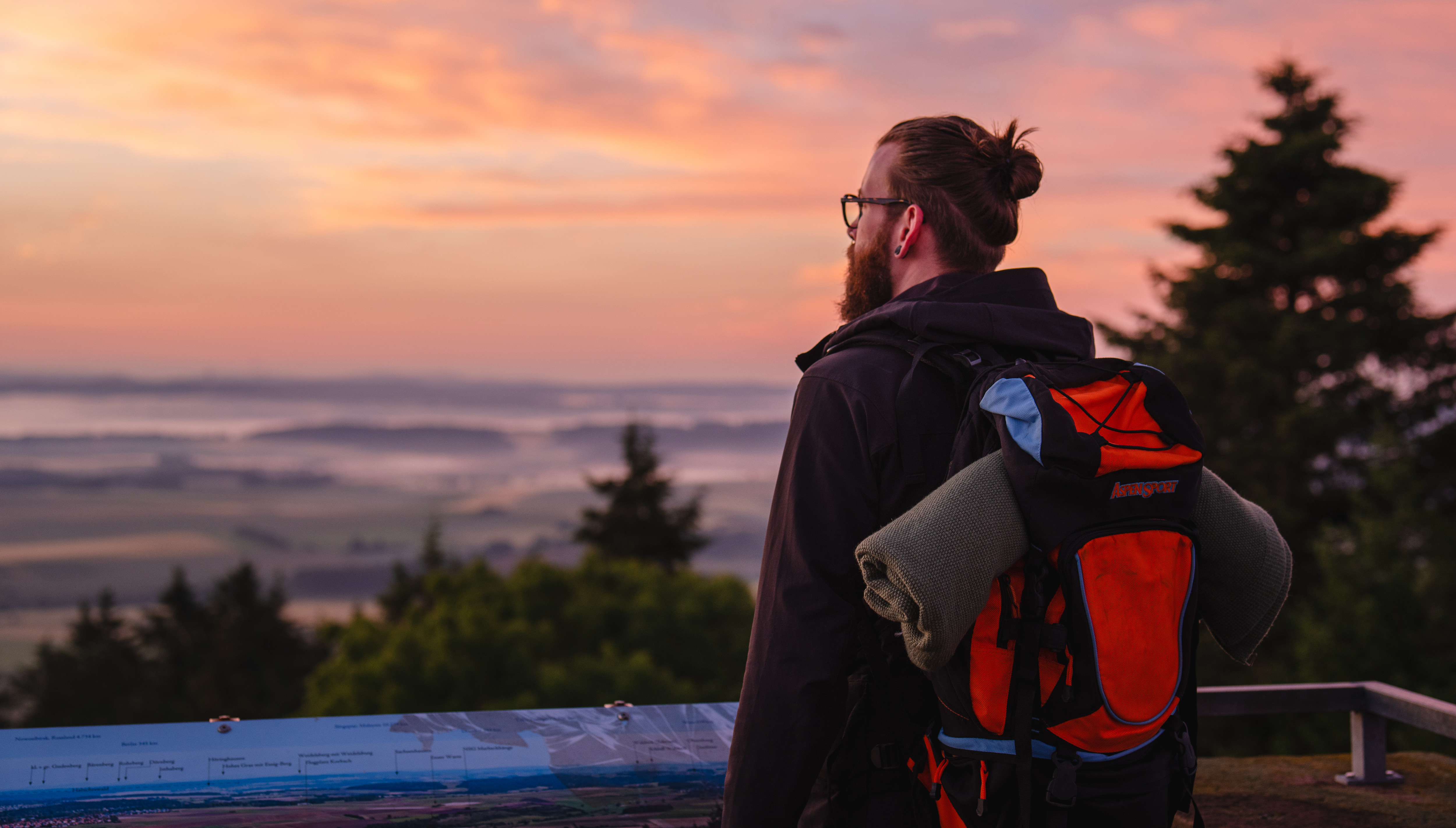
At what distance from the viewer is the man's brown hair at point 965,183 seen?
2166 millimetres

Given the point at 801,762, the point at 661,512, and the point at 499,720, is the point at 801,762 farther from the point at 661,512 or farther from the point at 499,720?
the point at 661,512

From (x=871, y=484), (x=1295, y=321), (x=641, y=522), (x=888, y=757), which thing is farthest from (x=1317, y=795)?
(x=641, y=522)

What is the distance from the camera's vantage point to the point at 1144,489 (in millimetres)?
1868

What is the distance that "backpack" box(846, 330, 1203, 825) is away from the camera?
1797 mm

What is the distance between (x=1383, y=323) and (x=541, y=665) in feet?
81.5

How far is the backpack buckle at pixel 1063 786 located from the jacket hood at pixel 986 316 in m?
0.73

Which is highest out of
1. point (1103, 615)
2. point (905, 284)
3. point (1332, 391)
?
point (1332, 391)

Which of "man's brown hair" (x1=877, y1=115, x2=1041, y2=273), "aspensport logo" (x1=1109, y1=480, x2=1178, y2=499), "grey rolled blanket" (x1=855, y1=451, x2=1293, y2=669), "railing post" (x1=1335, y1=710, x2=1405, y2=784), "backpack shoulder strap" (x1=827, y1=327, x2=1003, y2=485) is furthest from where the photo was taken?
"railing post" (x1=1335, y1=710, x2=1405, y2=784)

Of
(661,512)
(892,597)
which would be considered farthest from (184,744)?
(661,512)

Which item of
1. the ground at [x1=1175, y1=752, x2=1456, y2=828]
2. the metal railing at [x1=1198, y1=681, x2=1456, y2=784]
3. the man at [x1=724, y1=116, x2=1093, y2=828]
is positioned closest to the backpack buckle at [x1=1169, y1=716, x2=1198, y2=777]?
the man at [x1=724, y1=116, x2=1093, y2=828]

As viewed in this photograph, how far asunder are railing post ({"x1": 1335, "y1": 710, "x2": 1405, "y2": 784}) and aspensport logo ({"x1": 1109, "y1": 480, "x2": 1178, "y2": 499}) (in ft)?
9.54

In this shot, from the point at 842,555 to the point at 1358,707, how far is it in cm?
306

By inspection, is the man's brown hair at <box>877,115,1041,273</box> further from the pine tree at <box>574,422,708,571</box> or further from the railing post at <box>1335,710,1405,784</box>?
the pine tree at <box>574,422,708,571</box>

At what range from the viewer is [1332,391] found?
29.2 meters
